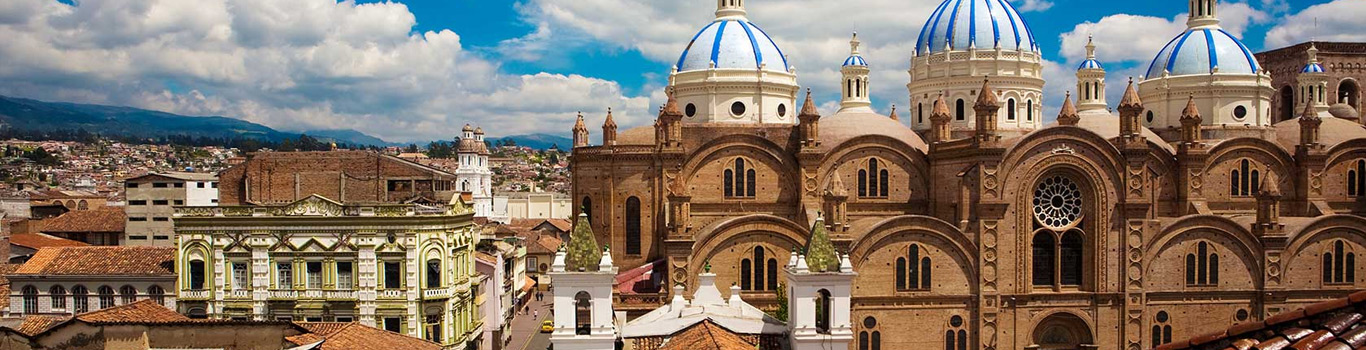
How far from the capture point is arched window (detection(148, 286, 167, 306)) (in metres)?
37.4

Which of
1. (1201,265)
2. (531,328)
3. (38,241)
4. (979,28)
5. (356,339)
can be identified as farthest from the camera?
(531,328)

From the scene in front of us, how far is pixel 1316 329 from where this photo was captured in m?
7.93

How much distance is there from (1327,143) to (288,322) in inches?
1746

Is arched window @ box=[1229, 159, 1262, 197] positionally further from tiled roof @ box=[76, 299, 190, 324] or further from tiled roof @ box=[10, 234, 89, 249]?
tiled roof @ box=[10, 234, 89, 249]

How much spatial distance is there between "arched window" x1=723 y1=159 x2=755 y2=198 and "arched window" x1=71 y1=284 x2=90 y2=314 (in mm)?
24696

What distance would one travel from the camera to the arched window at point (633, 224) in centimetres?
4159

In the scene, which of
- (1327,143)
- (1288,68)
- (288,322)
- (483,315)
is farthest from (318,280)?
(1288,68)

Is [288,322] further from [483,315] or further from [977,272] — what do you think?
[977,272]

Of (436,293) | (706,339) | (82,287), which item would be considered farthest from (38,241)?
(706,339)

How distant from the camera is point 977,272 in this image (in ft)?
128

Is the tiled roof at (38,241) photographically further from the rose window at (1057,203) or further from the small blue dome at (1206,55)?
the small blue dome at (1206,55)

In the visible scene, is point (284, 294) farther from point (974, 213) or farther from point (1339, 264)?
point (1339, 264)

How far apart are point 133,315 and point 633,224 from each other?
20174 millimetres

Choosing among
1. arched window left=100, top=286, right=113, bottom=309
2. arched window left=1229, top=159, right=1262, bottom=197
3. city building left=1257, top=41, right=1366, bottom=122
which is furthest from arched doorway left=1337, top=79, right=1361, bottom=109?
arched window left=100, top=286, right=113, bottom=309
